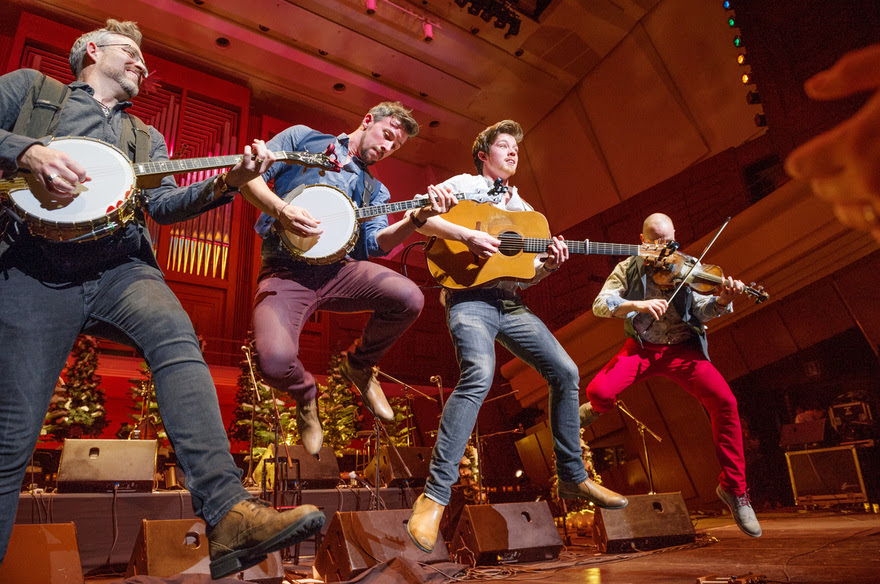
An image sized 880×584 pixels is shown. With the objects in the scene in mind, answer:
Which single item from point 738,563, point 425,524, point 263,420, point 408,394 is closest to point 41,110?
point 425,524

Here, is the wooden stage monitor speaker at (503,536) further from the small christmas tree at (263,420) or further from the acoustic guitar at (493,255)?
the small christmas tree at (263,420)

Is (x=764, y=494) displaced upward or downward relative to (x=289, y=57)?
downward

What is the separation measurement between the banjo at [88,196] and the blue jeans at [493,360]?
1.69 meters

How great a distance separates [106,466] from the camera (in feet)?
15.7

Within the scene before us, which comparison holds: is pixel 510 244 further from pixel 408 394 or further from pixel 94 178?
pixel 408 394

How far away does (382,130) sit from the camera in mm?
3416

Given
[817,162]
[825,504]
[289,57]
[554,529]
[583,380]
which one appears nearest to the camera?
[817,162]

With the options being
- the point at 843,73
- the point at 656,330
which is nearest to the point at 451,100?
the point at 656,330

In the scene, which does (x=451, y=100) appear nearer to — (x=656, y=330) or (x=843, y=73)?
(x=656, y=330)

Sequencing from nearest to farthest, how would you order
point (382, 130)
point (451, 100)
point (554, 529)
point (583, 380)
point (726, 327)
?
point (382, 130) → point (554, 529) → point (726, 327) → point (583, 380) → point (451, 100)

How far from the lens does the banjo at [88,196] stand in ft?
6.34

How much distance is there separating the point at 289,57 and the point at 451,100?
339cm

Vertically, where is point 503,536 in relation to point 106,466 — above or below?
below

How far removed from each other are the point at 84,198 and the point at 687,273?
12.2 feet
